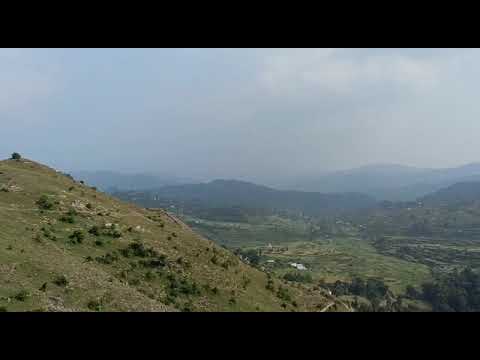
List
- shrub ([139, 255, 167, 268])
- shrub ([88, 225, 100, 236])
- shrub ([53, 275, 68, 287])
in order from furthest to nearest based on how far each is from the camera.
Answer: shrub ([88, 225, 100, 236]), shrub ([139, 255, 167, 268]), shrub ([53, 275, 68, 287])

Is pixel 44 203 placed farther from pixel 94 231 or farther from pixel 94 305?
pixel 94 305

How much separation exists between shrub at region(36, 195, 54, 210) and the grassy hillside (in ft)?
0.19

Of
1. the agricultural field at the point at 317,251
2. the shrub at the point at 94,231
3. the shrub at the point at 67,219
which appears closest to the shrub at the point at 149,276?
the shrub at the point at 94,231

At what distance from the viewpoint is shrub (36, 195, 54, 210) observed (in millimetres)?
27233

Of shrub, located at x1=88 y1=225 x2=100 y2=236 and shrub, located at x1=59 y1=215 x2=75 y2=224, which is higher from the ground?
shrub, located at x1=59 y1=215 x2=75 y2=224

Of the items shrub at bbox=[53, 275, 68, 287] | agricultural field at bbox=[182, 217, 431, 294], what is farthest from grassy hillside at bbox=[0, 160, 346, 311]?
agricultural field at bbox=[182, 217, 431, 294]

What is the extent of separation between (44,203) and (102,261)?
7392mm

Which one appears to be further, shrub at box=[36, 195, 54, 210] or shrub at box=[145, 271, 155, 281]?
shrub at box=[36, 195, 54, 210]

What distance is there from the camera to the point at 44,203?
90.5 feet

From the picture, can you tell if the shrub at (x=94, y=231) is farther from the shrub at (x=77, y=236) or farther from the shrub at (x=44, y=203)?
the shrub at (x=44, y=203)

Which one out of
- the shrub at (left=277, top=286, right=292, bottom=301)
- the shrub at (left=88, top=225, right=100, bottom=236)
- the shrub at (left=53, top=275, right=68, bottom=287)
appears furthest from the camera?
the shrub at (left=277, top=286, right=292, bottom=301)

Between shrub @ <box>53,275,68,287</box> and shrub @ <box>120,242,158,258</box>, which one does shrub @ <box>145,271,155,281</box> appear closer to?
shrub @ <box>120,242,158,258</box>
